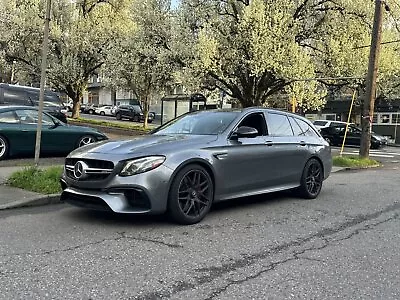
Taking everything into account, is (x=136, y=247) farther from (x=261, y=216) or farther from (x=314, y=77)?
(x=314, y=77)

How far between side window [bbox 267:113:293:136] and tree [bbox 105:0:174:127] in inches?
543

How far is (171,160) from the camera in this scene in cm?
555

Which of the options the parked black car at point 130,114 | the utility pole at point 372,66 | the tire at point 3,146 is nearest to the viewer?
the tire at point 3,146

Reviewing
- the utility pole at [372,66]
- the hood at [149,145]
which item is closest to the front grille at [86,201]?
the hood at [149,145]

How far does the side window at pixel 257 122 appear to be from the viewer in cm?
695

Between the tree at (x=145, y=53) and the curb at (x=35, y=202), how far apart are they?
47.9ft

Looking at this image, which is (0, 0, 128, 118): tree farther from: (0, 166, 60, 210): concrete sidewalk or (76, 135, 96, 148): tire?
(0, 166, 60, 210): concrete sidewalk

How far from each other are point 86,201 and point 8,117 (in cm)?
628

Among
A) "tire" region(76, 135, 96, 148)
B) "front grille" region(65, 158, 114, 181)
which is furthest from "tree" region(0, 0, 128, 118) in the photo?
"front grille" region(65, 158, 114, 181)

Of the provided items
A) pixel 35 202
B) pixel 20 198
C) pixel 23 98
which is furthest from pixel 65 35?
pixel 35 202

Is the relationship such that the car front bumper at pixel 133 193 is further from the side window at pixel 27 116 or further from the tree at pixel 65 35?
the tree at pixel 65 35

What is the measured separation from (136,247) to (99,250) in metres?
0.38

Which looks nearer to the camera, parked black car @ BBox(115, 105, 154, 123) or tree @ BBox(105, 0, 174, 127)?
tree @ BBox(105, 0, 174, 127)

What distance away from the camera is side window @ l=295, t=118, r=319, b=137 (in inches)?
321
